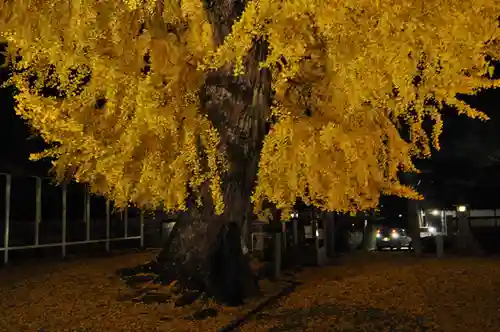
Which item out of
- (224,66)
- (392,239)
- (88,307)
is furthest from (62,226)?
(392,239)

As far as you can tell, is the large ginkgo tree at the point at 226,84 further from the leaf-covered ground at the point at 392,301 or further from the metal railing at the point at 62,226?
the metal railing at the point at 62,226

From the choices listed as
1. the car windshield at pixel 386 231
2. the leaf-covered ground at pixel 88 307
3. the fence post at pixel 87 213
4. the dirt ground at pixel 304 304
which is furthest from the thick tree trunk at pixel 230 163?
the car windshield at pixel 386 231

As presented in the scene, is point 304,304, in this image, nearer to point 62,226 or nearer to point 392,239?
point 62,226

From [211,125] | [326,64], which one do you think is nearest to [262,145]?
[211,125]

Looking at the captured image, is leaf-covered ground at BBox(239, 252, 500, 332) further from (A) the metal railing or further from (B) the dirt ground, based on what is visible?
(A) the metal railing

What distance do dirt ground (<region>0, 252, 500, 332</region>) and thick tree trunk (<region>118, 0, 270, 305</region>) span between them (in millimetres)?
894

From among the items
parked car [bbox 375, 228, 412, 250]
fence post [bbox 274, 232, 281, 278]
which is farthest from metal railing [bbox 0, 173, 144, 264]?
parked car [bbox 375, 228, 412, 250]

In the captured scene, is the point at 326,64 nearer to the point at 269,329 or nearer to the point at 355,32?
the point at 355,32

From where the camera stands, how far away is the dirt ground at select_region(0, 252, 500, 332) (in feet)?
27.6

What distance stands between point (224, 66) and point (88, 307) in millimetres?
4611

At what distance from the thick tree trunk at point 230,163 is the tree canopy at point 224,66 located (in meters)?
0.22

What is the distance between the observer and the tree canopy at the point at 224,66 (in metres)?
8.88

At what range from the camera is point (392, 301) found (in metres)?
10.1

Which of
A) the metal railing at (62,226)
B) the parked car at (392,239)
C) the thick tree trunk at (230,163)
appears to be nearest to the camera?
the thick tree trunk at (230,163)
